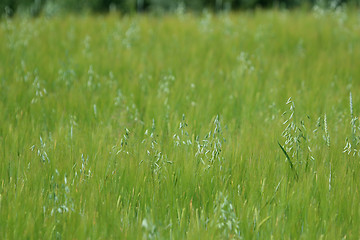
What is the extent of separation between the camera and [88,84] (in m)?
4.03

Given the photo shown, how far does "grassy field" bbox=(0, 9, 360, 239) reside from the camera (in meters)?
2.09

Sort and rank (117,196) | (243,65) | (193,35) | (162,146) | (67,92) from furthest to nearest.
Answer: (193,35) → (243,65) → (67,92) → (162,146) → (117,196)

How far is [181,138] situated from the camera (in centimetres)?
269

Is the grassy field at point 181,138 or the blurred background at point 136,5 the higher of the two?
the blurred background at point 136,5

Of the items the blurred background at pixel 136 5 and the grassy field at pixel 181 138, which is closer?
the grassy field at pixel 181 138

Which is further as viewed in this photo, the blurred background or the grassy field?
the blurred background

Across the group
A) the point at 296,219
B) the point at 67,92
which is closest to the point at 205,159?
the point at 296,219

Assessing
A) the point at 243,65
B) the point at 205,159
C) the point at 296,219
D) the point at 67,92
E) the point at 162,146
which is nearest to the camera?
the point at 296,219

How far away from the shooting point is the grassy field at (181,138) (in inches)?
82.4

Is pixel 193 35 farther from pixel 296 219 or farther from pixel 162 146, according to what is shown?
pixel 296 219

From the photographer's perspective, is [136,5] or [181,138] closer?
[181,138]

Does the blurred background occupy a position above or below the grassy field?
above

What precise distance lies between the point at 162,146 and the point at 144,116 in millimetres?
884

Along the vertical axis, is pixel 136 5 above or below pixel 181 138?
above
